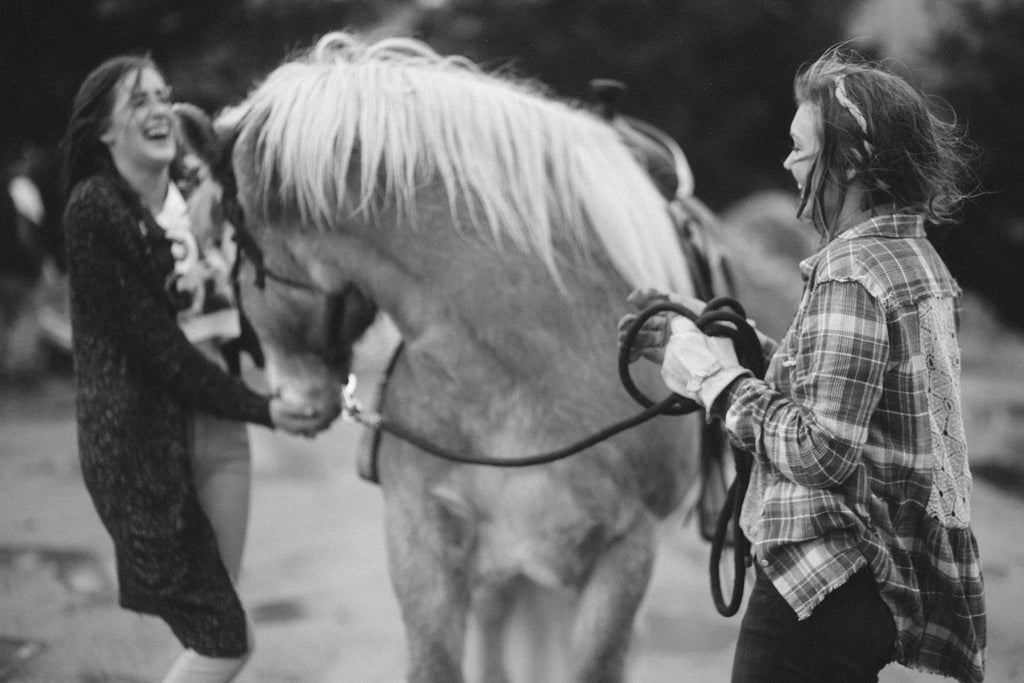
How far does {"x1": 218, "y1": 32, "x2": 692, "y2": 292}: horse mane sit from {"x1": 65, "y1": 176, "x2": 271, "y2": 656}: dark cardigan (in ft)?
1.03

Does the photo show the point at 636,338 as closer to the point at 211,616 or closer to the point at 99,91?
the point at 211,616

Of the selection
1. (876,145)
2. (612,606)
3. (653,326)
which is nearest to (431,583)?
(612,606)

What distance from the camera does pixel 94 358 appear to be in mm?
2051

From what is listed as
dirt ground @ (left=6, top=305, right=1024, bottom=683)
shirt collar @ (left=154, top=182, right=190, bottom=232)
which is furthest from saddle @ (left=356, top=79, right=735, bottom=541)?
shirt collar @ (left=154, top=182, right=190, bottom=232)

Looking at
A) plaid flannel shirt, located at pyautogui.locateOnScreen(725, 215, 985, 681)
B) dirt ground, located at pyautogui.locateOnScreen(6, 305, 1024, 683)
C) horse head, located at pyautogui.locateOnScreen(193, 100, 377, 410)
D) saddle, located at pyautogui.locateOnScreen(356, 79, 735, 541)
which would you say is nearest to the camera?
plaid flannel shirt, located at pyautogui.locateOnScreen(725, 215, 985, 681)

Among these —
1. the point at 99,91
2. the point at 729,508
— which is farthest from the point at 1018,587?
the point at 99,91

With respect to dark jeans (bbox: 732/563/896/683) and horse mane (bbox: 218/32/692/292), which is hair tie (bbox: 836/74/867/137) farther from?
horse mane (bbox: 218/32/692/292)

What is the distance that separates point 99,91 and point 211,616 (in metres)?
1.15

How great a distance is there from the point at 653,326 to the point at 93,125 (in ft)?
4.24

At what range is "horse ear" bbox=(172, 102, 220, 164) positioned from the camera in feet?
6.90

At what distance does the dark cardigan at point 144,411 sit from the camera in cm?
200

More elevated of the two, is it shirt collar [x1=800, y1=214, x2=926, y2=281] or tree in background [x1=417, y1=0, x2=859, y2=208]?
shirt collar [x1=800, y1=214, x2=926, y2=281]

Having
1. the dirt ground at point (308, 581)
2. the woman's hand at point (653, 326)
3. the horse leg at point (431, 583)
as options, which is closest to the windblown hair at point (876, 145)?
the woman's hand at point (653, 326)

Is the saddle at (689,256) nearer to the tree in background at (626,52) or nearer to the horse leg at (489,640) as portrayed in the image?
the horse leg at (489,640)
